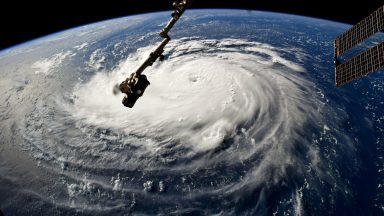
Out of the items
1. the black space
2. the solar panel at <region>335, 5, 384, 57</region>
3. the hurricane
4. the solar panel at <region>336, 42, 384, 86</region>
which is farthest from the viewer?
the hurricane

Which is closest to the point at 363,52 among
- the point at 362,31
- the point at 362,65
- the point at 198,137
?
the point at 362,65

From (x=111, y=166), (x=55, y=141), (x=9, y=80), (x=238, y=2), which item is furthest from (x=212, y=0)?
(x=9, y=80)

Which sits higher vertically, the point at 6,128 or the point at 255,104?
the point at 6,128

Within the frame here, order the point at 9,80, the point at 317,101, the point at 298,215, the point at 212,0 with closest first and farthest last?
the point at 298,215 → the point at 317,101 → the point at 212,0 → the point at 9,80

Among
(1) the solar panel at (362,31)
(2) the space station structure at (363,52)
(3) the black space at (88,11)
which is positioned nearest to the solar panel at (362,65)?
(2) the space station structure at (363,52)

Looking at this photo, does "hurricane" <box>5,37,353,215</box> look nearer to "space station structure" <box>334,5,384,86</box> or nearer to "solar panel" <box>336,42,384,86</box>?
"solar panel" <box>336,42,384,86</box>

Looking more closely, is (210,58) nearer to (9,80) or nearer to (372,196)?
(372,196)

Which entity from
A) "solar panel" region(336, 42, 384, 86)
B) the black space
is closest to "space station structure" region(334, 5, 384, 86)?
"solar panel" region(336, 42, 384, 86)
